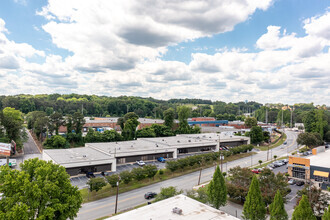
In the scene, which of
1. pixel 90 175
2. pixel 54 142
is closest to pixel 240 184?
pixel 90 175

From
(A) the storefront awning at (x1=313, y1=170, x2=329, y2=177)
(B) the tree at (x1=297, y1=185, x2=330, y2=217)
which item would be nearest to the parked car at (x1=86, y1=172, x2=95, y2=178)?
(B) the tree at (x1=297, y1=185, x2=330, y2=217)

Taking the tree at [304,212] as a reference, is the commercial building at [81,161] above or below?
below

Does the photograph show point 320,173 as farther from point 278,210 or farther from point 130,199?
point 130,199

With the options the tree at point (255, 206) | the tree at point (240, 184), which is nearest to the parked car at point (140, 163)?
the tree at point (240, 184)

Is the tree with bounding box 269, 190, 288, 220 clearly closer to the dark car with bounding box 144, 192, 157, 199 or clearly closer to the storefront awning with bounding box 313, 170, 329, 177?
the dark car with bounding box 144, 192, 157, 199

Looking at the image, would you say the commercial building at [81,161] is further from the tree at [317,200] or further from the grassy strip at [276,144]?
the grassy strip at [276,144]
